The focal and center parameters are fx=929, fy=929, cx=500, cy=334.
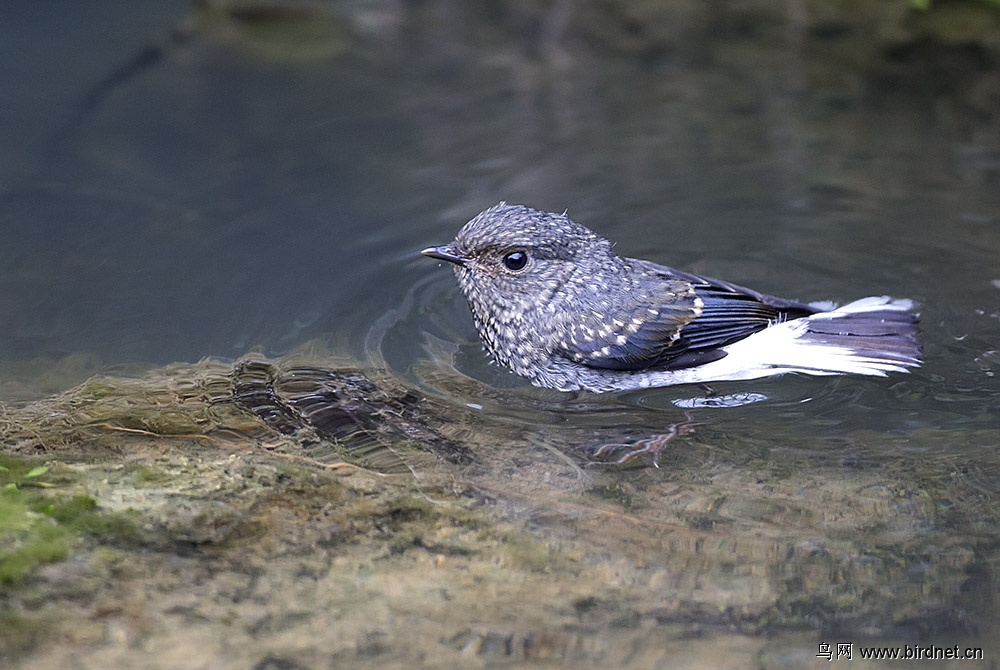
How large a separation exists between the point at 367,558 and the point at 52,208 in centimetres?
435

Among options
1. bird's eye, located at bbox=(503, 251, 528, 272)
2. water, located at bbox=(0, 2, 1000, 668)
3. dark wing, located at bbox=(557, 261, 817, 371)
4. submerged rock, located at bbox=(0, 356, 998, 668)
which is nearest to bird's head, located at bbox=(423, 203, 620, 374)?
Result: bird's eye, located at bbox=(503, 251, 528, 272)

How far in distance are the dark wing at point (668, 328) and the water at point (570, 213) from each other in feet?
0.91

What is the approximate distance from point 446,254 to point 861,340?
2182mm

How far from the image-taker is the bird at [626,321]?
4762 millimetres

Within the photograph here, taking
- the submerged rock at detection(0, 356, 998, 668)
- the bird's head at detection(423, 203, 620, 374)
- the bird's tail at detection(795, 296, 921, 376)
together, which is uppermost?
the bird's head at detection(423, 203, 620, 374)

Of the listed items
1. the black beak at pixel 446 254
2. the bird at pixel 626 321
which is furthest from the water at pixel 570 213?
the black beak at pixel 446 254

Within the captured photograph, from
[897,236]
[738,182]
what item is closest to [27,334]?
[738,182]

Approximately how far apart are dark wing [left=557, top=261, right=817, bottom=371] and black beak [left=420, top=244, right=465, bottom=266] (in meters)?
0.71

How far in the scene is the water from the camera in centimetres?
388

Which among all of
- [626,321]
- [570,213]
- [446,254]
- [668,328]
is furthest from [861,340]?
[570,213]

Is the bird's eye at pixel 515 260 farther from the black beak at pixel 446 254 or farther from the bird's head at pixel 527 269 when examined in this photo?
the black beak at pixel 446 254

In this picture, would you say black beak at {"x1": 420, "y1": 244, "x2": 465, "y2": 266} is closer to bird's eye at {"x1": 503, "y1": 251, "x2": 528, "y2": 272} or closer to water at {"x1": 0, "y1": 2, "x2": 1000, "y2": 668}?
bird's eye at {"x1": 503, "y1": 251, "x2": 528, "y2": 272}

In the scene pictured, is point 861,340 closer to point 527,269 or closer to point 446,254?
point 527,269

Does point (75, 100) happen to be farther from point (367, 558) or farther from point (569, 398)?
point (367, 558)
